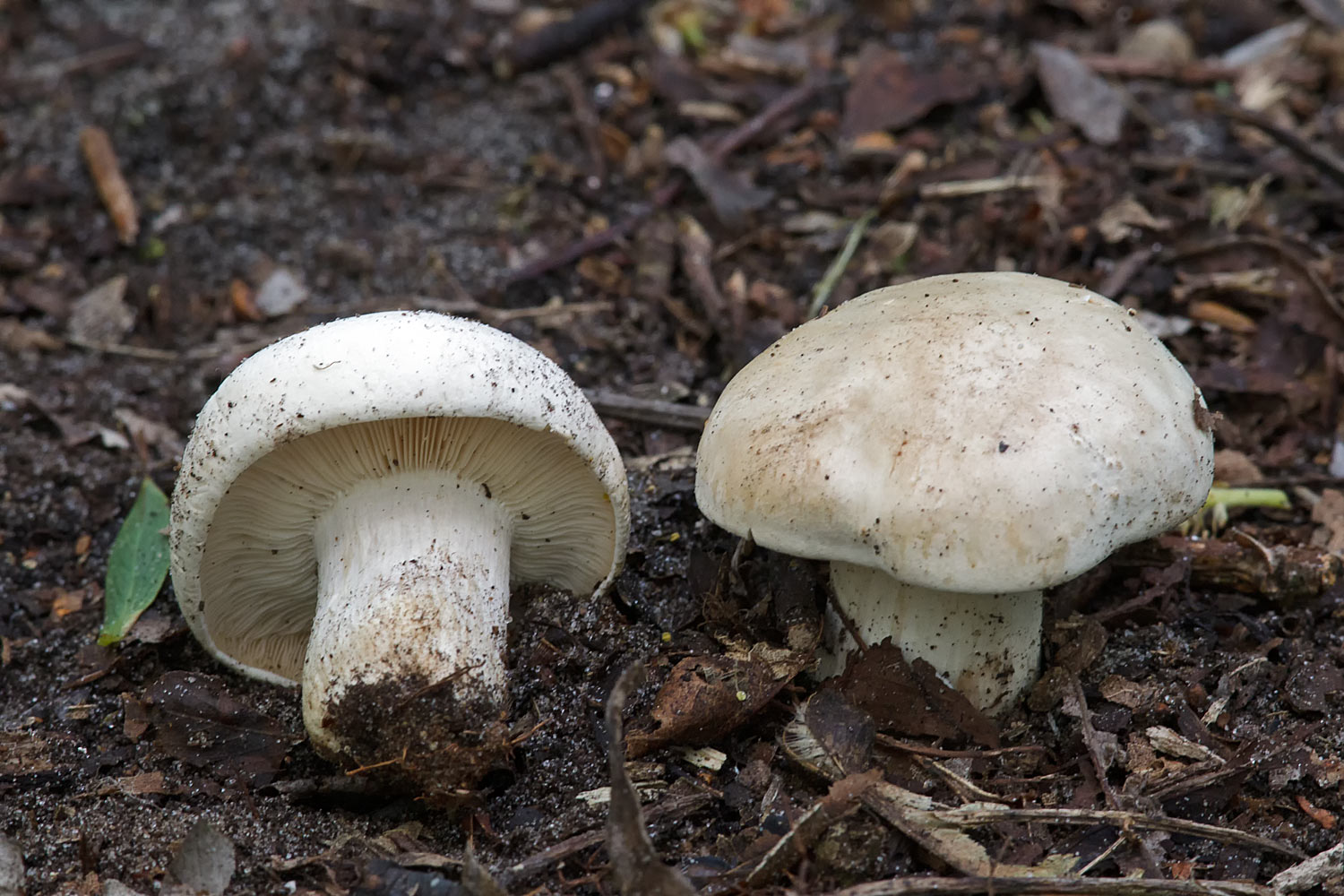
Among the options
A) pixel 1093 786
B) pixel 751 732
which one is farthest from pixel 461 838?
pixel 1093 786

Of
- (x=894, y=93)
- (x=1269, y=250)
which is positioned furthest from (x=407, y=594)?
(x=894, y=93)

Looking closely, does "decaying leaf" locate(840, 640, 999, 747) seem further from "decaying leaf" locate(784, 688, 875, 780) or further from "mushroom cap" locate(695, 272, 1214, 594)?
"mushroom cap" locate(695, 272, 1214, 594)

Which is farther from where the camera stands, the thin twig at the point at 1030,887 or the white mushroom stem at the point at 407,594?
the white mushroom stem at the point at 407,594

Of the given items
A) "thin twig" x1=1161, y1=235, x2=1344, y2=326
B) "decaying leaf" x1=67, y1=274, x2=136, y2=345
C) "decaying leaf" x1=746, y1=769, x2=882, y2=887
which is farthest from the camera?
"decaying leaf" x1=67, y1=274, x2=136, y2=345

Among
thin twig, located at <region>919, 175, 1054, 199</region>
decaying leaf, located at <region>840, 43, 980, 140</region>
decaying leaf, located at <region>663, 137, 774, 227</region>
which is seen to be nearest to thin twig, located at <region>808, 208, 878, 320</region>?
thin twig, located at <region>919, 175, 1054, 199</region>

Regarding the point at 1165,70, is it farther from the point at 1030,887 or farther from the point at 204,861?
the point at 204,861

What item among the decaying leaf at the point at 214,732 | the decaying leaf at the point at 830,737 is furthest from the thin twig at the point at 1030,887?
the decaying leaf at the point at 214,732

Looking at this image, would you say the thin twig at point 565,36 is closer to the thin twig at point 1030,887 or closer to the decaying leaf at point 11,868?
the decaying leaf at point 11,868
